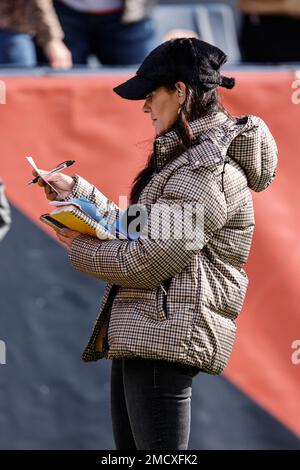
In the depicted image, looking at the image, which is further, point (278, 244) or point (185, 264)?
point (278, 244)

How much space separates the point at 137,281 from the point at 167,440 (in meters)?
0.43

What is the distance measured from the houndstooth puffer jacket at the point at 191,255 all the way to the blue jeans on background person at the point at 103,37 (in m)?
1.87

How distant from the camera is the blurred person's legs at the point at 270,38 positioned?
518cm

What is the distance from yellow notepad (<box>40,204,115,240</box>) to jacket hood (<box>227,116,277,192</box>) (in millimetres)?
396

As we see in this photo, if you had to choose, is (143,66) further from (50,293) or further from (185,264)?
(50,293)

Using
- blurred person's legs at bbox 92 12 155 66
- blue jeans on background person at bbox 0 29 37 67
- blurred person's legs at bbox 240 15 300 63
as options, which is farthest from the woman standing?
blurred person's legs at bbox 240 15 300 63

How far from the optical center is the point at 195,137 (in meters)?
2.84

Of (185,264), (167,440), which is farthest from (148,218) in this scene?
(167,440)

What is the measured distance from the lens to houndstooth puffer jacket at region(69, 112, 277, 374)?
2.77 metres

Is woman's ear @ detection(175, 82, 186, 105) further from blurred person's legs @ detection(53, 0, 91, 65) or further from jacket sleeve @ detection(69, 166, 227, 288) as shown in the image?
blurred person's legs @ detection(53, 0, 91, 65)

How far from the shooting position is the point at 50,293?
3846mm

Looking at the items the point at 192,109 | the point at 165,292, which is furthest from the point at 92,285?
the point at 192,109

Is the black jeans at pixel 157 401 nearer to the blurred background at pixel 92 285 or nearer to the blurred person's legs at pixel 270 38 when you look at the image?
the blurred background at pixel 92 285

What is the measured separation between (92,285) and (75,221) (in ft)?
3.49
